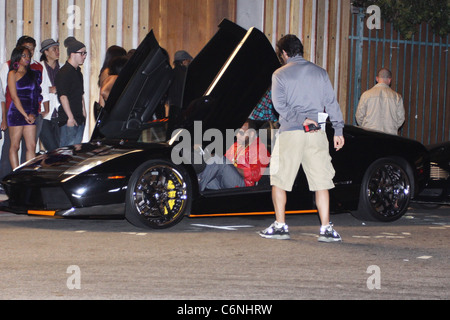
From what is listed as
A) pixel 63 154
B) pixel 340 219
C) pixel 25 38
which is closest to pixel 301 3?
pixel 25 38

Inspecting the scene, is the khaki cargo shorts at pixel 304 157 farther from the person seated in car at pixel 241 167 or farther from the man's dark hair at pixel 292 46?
the person seated in car at pixel 241 167

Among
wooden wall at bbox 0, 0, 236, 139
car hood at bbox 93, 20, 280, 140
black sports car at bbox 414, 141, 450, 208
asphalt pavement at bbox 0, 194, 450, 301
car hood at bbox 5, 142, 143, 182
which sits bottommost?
asphalt pavement at bbox 0, 194, 450, 301

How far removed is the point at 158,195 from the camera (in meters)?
8.30

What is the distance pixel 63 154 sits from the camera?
8766 mm

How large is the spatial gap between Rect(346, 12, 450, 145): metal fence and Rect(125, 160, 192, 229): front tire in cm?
786

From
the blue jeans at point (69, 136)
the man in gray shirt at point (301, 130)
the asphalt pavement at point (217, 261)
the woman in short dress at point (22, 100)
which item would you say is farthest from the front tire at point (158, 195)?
the woman in short dress at point (22, 100)

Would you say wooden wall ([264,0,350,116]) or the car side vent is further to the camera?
wooden wall ([264,0,350,116])

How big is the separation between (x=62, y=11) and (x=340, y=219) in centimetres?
600

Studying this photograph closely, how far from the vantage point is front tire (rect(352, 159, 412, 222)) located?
926 cm

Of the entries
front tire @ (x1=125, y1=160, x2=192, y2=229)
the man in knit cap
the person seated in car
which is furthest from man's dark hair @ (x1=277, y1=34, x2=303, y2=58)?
the man in knit cap

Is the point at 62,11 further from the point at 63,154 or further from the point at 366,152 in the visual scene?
the point at 366,152

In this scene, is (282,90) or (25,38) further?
(25,38)

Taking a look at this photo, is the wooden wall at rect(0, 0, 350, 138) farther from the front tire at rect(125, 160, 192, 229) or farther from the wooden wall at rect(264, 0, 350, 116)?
the front tire at rect(125, 160, 192, 229)

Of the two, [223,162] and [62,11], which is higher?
[62,11]
